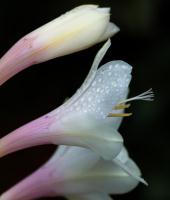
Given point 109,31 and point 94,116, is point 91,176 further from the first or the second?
point 109,31

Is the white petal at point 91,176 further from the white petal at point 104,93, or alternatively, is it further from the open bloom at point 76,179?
the white petal at point 104,93

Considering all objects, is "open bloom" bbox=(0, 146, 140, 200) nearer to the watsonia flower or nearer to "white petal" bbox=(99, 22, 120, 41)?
the watsonia flower

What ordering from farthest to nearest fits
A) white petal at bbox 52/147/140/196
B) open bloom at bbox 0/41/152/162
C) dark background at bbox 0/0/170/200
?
dark background at bbox 0/0/170/200 → white petal at bbox 52/147/140/196 → open bloom at bbox 0/41/152/162

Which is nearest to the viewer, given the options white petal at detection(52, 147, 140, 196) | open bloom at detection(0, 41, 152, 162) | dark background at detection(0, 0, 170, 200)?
open bloom at detection(0, 41, 152, 162)

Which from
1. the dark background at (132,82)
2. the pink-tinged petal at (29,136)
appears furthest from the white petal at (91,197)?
the dark background at (132,82)

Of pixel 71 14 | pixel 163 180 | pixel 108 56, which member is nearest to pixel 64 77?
pixel 108 56

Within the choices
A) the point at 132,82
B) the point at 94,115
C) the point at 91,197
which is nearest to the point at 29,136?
the point at 94,115

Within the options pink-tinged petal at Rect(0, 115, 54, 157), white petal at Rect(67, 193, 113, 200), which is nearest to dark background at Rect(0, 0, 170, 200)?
white petal at Rect(67, 193, 113, 200)
